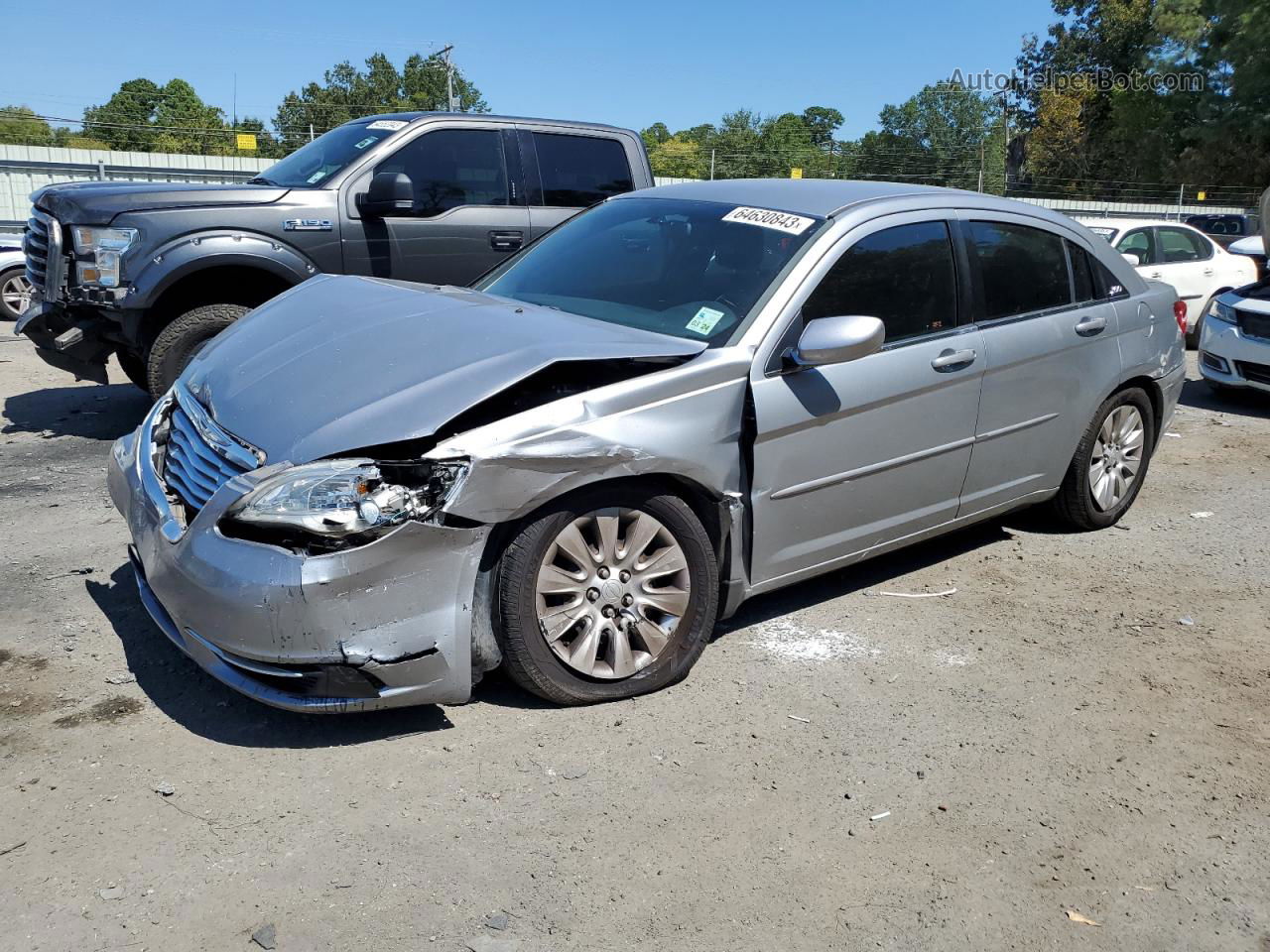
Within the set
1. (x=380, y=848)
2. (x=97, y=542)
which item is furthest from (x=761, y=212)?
(x=97, y=542)

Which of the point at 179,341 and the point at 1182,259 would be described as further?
the point at 1182,259

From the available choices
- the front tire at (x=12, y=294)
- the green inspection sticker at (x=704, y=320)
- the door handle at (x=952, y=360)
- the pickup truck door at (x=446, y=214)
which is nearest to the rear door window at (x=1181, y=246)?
the pickup truck door at (x=446, y=214)

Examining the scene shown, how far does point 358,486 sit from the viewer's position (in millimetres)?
3205

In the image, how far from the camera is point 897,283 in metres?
4.45

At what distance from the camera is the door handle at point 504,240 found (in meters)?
7.69

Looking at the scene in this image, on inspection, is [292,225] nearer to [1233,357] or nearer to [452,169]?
[452,169]

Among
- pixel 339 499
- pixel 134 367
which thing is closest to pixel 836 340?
pixel 339 499

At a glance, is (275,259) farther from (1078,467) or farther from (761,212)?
(1078,467)

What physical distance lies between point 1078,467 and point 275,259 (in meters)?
4.82

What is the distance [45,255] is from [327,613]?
5.05m

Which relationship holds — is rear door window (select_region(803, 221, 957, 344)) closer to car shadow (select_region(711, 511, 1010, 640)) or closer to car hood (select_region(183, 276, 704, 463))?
car hood (select_region(183, 276, 704, 463))

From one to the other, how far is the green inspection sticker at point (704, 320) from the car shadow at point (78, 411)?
4.70 m

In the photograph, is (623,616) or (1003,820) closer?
(1003,820)

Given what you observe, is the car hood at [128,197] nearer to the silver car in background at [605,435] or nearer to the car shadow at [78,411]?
the car shadow at [78,411]
